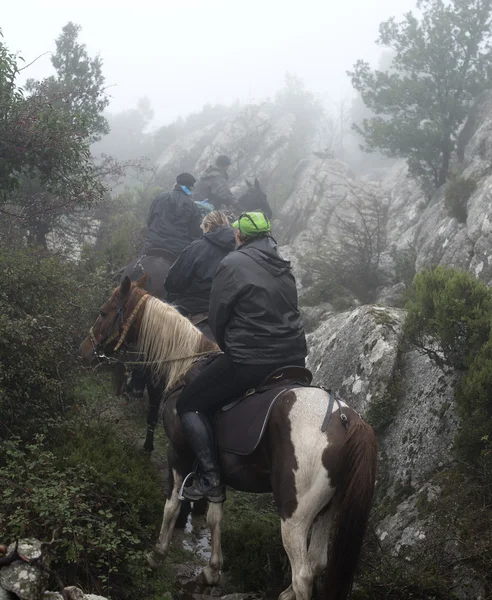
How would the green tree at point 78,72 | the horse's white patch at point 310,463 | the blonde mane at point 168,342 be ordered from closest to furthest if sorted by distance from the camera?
the horse's white patch at point 310,463 < the blonde mane at point 168,342 < the green tree at point 78,72

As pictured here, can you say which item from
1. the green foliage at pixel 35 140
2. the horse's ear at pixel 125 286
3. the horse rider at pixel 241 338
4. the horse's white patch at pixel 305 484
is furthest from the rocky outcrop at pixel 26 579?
the green foliage at pixel 35 140

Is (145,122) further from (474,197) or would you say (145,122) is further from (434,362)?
Answer: (434,362)

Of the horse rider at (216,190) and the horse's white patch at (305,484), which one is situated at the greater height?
the horse rider at (216,190)

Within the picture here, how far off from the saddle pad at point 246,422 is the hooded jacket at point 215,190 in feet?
45.4

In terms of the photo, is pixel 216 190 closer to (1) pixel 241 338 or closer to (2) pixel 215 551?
(1) pixel 241 338

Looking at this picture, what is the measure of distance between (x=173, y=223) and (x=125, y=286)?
544 centimetres

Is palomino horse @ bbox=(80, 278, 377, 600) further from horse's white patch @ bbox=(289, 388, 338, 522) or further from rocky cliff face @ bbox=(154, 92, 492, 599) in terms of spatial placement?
rocky cliff face @ bbox=(154, 92, 492, 599)

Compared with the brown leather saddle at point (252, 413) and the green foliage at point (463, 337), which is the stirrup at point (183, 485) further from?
the green foliage at point (463, 337)

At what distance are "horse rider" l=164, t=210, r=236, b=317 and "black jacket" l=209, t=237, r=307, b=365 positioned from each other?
2.97 meters

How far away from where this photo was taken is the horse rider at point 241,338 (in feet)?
15.7

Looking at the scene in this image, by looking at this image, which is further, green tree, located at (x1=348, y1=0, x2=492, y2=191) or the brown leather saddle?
green tree, located at (x1=348, y1=0, x2=492, y2=191)

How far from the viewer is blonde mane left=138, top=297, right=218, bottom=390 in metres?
5.64

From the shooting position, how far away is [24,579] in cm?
311

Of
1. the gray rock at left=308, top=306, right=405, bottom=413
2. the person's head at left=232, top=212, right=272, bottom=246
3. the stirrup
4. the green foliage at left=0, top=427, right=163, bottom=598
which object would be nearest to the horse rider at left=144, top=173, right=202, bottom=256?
the gray rock at left=308, top=306, right=405, bottom=413
